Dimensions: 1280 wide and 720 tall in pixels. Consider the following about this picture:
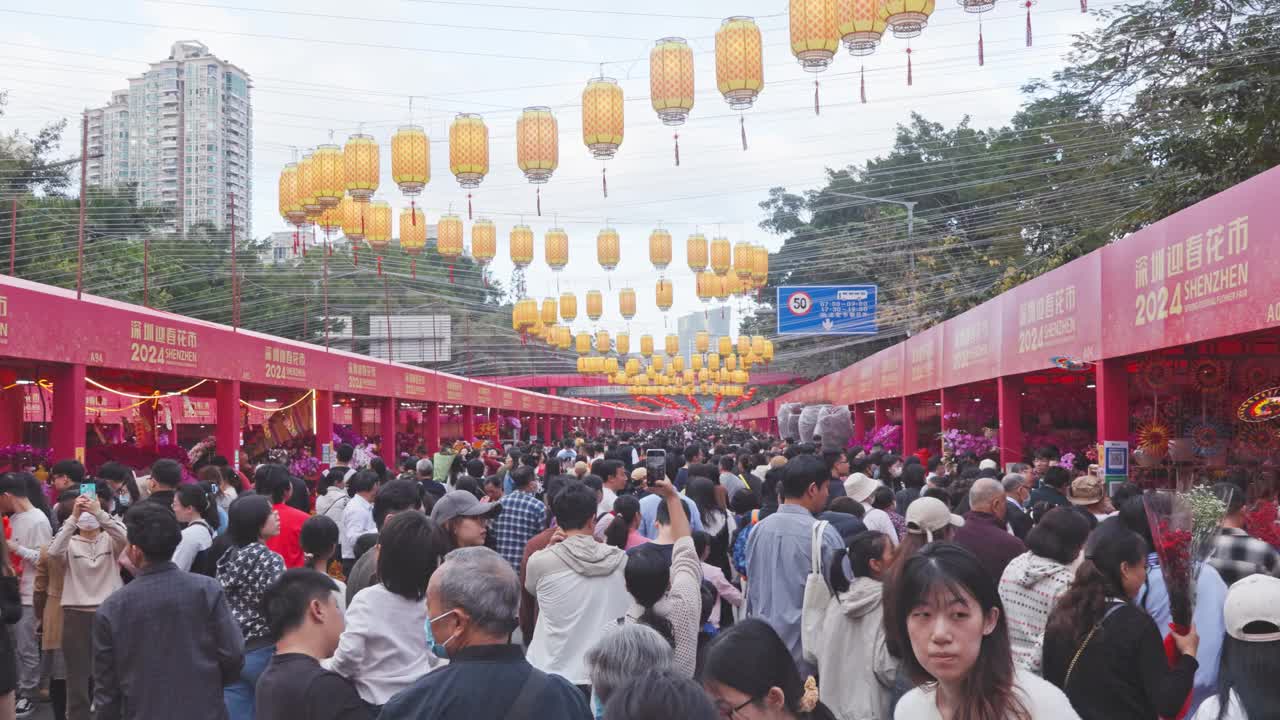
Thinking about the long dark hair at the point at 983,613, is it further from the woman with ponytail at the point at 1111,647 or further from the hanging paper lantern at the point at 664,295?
the hanging paper lantern at the point at 664,295

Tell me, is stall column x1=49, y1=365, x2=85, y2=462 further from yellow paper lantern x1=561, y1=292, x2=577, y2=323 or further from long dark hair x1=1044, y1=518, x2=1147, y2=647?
yellow paper lantern x1=561, y1=292, x2=577, y2=323

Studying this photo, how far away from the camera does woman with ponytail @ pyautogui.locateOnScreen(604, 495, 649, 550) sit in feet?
19.4

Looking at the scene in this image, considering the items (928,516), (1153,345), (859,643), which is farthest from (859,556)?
(1153,345)

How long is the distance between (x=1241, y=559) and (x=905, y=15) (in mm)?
5867

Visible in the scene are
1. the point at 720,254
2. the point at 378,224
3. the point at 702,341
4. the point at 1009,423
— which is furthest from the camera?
the point at 702,341

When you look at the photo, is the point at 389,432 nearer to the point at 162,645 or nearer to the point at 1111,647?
the point at 162,645

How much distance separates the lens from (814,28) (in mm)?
9695

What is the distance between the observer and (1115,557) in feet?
12.8

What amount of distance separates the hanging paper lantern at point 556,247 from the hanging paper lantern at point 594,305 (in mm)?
7590

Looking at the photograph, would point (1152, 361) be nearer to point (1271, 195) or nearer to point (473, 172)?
point (1271, 195)

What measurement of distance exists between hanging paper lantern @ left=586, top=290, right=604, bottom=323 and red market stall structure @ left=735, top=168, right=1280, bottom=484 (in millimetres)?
8219

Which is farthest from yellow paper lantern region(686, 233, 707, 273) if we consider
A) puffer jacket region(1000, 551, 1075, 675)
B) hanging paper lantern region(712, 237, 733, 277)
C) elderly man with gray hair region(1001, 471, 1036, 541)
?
puffer jacket region(1000, 551, 1075, 675)

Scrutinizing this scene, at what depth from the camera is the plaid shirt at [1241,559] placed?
4664 mm

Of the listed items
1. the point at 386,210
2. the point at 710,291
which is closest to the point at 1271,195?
the point at 386,210
